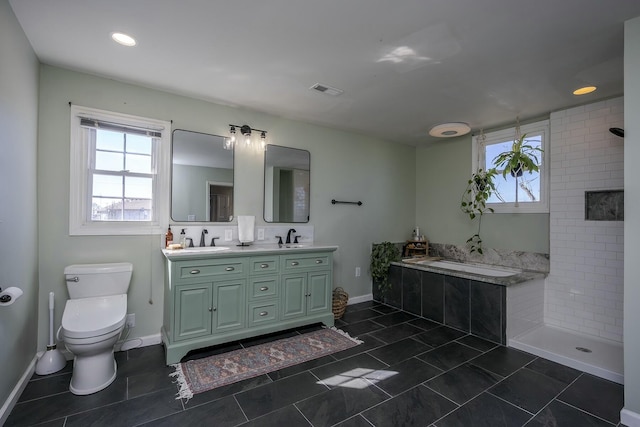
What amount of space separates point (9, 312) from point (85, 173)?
1.20 m

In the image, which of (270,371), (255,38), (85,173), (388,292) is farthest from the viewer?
(388,292)

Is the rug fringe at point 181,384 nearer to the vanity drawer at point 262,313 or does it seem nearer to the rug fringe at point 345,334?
the vanity drawer at point 262,313

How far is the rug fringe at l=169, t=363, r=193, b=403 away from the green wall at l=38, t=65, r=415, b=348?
26.5 inches

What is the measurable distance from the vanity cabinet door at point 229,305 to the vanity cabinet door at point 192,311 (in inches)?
2.4

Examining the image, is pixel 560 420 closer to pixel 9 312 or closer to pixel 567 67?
pixel 567 67

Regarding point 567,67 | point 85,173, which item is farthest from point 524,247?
point 85,173

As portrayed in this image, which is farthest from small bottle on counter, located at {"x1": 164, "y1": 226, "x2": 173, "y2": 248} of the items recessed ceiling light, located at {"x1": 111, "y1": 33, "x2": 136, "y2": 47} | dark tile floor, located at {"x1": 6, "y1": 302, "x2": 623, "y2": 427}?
recessed ceiling light, located at {"x1": 111, "y1": 33, "x2": 136, "y2": 47}

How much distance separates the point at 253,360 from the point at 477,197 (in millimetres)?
3198

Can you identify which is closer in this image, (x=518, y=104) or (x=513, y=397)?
(x=513, y=397)

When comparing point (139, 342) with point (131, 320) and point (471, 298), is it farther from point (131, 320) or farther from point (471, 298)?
point (471, 298)

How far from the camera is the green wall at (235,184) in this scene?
8.04 ft

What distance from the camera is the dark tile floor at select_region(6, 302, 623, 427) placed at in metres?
1.81

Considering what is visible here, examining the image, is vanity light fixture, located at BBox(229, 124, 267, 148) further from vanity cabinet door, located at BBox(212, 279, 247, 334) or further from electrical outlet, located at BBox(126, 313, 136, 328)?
electrical outlet, located at BBox(126, 313, 136, 328)

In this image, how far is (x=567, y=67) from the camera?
2354 mm
